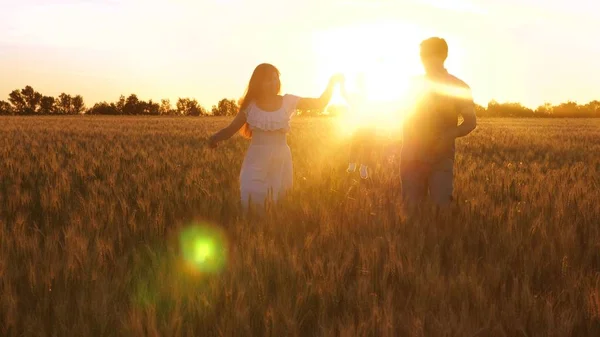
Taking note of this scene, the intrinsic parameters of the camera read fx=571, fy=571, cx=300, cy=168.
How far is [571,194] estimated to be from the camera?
5043 millimetres

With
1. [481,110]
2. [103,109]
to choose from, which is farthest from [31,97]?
[481,110]

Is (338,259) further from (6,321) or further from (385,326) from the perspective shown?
(6,321)

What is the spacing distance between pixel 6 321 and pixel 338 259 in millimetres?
1507

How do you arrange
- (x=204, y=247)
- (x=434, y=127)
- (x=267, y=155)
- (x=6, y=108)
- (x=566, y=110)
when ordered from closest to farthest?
1. (x=204, y=247)
2. (x=434, y=127)
3. (x=267, y=155)
4. (x=566, y=110)
5. (x=6, y=108)

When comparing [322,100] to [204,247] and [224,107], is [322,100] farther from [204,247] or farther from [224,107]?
[224,107]

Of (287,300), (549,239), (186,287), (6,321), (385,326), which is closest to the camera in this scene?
(385,326)

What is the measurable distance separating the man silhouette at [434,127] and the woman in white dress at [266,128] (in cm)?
86

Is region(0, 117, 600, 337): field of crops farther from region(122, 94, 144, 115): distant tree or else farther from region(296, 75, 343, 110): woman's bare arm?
region(122, 94, 144, 115): distant tree

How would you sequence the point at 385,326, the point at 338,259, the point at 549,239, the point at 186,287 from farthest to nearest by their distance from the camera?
the point at 549,239
the point at 338,259
the point at 186,287
the point at 385,326

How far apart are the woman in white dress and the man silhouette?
0.86 m

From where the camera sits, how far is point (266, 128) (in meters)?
5.36

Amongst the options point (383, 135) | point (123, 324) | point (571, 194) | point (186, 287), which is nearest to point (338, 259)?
point (186, 287)

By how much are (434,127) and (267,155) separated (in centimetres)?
156

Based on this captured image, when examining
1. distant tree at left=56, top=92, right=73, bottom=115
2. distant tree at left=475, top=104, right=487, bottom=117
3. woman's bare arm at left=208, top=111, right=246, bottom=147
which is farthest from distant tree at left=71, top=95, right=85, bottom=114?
woman's bare arm at left=208, top=111, right=246, bottom=147
